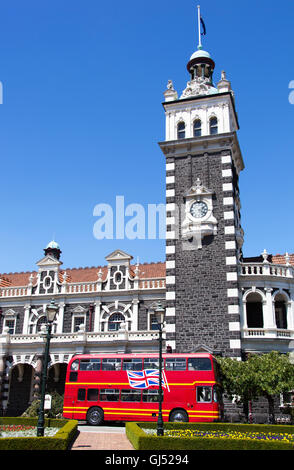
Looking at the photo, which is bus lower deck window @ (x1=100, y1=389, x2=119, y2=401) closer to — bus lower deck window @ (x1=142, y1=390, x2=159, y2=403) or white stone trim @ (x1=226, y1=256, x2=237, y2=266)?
bus lower deck window @ (x1=142, y1=390, x2=159, y2=403)

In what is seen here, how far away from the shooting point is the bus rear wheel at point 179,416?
27.0 metres

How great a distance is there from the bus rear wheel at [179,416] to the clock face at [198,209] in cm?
1624

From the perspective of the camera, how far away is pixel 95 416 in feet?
95.8

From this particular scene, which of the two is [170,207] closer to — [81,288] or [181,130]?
[181,130]

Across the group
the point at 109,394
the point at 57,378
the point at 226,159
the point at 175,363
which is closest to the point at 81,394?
the point at 109,394

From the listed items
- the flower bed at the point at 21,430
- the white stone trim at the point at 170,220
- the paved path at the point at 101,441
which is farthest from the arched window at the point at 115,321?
the flower bed at the point at 21,430

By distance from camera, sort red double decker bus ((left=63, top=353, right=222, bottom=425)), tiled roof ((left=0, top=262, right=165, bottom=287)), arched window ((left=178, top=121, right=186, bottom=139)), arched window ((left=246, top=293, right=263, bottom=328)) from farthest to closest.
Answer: tiled roof ((left=0, top=262, right=165, bottom=287))
arched window ((left=178, top=121, right=186, bottom=139))
arched window ((left=246, top=293, right=263, bottom=328))
red double decker bus ((left=63, top=353, right=222, bottom=425))

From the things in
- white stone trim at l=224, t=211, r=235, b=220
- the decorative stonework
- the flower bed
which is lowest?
the flower bed

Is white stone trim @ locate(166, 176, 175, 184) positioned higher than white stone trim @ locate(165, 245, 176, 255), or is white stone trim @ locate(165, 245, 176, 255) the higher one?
white stone trim @ locate(166, 176, 175, 184)

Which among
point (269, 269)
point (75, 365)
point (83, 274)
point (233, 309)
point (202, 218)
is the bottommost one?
point (75, 365)

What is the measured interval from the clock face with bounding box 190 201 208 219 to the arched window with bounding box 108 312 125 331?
11.1m

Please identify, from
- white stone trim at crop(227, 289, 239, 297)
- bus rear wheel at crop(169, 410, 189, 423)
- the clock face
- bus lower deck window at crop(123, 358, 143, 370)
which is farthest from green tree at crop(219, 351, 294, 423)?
the clock face

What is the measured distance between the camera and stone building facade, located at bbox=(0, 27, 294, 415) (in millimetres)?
35375

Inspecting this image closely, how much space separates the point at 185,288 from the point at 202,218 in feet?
19.3
